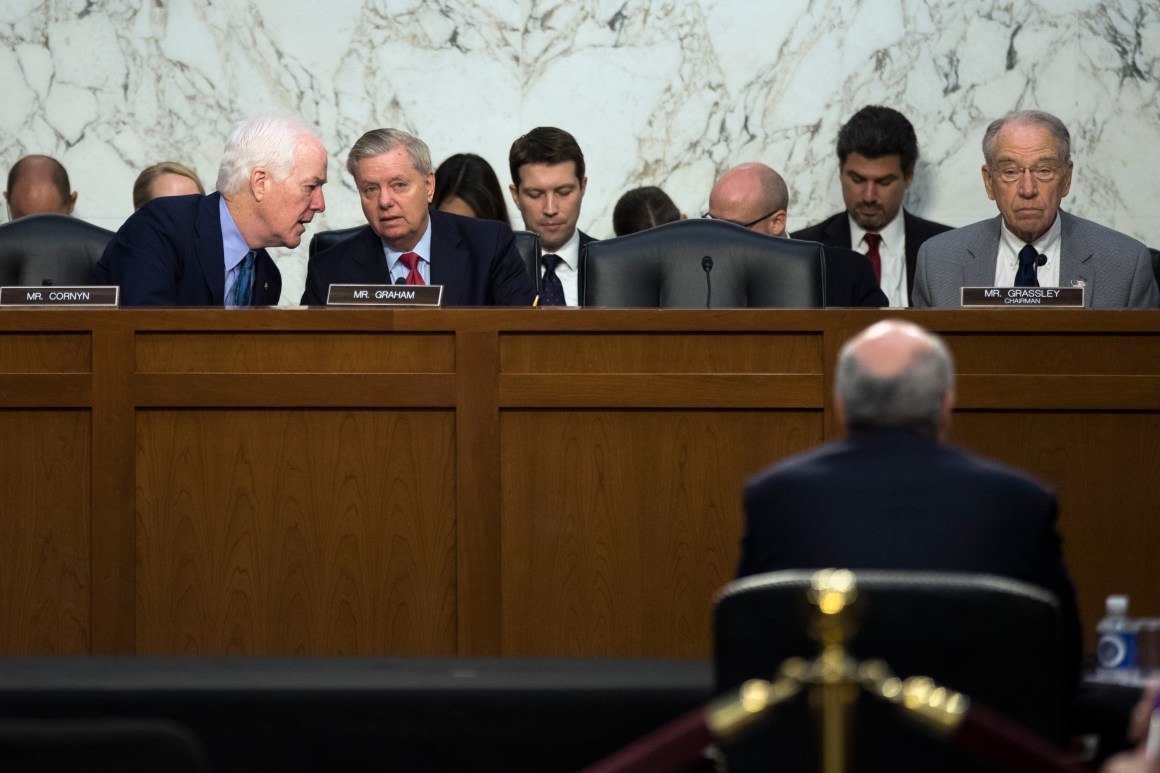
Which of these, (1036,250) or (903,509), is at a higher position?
(1036,250)

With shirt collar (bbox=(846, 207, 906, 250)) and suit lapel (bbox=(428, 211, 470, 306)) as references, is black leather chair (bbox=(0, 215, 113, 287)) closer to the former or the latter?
suit lapel (bbox=(428, 211, 470, 306))

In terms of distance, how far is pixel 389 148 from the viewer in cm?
496

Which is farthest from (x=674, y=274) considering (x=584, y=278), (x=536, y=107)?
(x=536, y=107)

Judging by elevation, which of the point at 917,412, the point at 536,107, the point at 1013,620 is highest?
the point at 536,107

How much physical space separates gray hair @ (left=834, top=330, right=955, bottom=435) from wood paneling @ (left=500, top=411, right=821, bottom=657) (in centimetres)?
124

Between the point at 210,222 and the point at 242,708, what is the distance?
2221mm

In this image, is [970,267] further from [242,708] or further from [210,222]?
[242,708]

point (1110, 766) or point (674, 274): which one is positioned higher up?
point (674, 274)

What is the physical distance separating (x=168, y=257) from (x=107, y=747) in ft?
9.53

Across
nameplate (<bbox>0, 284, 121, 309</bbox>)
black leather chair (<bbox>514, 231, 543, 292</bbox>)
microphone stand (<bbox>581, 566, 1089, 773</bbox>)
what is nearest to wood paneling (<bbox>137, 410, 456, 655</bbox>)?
nameplate (<bbox>0, 284, 121, 309</bbox>)

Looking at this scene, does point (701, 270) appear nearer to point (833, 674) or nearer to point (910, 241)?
point (910, 241)

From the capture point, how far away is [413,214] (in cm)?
489

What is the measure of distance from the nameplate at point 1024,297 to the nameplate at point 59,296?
1888 mm

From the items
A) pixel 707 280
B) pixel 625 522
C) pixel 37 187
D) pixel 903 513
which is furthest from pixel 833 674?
pixel 37 187
